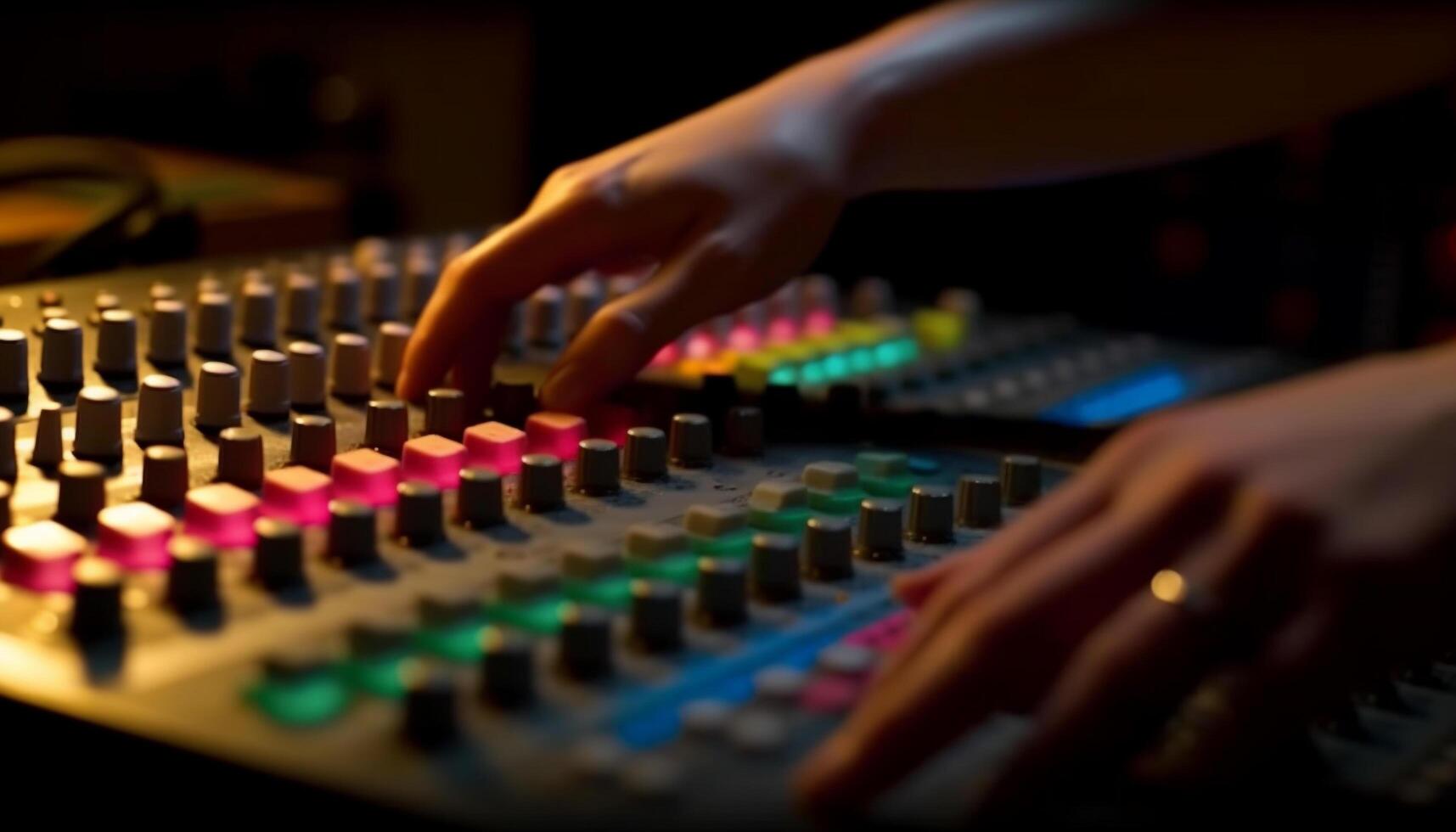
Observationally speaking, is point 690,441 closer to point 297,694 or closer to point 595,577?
point 595,577

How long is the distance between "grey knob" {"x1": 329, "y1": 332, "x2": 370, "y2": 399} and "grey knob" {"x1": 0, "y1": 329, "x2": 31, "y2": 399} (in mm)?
160

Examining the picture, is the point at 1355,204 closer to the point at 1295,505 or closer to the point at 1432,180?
the point at 1432,180

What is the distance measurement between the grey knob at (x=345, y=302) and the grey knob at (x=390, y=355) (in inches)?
4.0

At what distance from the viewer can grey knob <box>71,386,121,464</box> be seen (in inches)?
31.6

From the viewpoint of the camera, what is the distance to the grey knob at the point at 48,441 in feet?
2.58

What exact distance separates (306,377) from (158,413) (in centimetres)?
12

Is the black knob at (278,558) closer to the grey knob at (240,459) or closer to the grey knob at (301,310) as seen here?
the grey knob at (240,459)

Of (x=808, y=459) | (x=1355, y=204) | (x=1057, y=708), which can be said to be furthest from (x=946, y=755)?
(x=1355, y=204)

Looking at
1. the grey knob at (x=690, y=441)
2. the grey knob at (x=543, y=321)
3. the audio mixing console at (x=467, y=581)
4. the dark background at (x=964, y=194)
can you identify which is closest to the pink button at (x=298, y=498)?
the audio mixing console at (x=467, y=581)

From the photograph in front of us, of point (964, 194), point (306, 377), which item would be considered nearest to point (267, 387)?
point (306, 377)

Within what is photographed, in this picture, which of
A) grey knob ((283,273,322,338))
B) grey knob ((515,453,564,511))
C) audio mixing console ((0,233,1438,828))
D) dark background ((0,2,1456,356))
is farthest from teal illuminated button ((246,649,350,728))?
dark background ((0,2,1456,356))

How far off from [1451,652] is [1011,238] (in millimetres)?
1271

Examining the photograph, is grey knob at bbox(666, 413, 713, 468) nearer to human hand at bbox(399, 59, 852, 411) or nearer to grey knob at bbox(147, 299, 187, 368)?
human hand at bbox(399, 59, 852, 411)

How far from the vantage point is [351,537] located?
2.23ft
